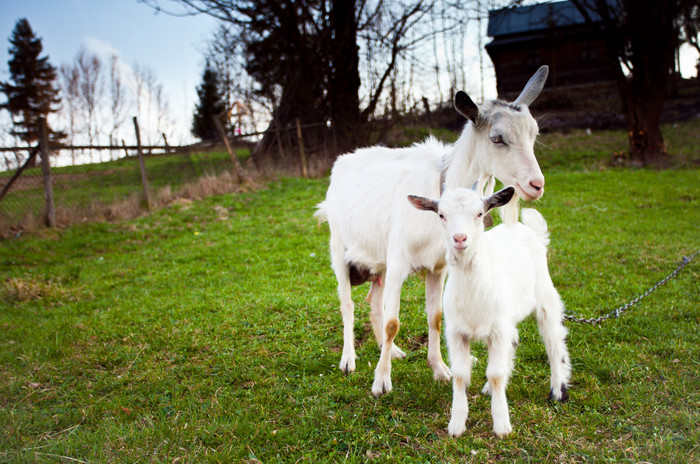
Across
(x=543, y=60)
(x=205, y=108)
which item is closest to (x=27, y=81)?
(x=205, y=108)

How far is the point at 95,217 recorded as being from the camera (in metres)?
10.6

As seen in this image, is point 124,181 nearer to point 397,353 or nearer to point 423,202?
point 397,353

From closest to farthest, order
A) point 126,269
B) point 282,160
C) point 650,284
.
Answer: point 650,284 → point 126,269 → point 282,160

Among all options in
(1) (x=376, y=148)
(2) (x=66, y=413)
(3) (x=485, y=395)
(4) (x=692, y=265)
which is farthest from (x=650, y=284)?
(2) (x=66, y=413)

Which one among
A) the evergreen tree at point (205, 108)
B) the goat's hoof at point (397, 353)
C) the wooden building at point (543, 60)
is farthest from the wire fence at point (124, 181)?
the evergreen tree at point (205, 108)

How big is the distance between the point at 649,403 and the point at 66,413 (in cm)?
402

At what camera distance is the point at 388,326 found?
11.6 feet

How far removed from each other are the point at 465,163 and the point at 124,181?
38.1ft

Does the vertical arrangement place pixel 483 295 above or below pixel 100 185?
below

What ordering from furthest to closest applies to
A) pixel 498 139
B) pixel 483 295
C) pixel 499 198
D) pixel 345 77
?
pixel 345 77
pixel 498 139
pixel 483 295
pixel 499 198

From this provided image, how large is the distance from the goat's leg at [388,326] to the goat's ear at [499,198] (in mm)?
1017

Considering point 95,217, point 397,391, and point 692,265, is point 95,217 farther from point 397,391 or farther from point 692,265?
point 692,265

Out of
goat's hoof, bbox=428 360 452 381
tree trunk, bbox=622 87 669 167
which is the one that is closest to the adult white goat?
goat's hoof, bbox=428 360 452 381

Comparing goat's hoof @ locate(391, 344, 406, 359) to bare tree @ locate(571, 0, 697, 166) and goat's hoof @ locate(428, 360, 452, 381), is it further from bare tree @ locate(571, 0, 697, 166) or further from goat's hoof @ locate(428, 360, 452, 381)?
bare tree @ locate(571, 0, 697, 166)
